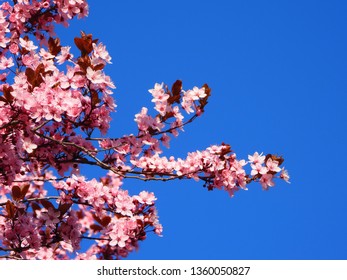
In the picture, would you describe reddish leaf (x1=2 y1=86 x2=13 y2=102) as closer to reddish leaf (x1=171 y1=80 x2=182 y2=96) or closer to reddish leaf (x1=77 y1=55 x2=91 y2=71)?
reddish leaf (x1=77 y1=55 x2=91 y2=71)

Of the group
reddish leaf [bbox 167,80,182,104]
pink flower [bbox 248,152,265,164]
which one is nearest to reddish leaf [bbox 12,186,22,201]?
reddish leaf [bbox 167,80,182,104]

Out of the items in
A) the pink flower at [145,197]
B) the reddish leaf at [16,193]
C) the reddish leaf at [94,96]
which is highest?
the reddish leaf at [94,96]

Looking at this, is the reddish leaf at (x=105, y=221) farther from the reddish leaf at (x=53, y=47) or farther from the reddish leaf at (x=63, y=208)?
the reddish leaf at (x=53, y=47)

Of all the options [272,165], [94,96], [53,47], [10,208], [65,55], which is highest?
[53,47]

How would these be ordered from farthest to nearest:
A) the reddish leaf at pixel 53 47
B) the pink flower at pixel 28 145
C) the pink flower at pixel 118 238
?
1. the reddish leaf at pixel 53 47
2. the pink flower at pixel 118 238
3. the pink flower at pixel 28 145

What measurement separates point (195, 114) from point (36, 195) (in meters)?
5.02

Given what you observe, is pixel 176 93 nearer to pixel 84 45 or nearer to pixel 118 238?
pixel 84 45

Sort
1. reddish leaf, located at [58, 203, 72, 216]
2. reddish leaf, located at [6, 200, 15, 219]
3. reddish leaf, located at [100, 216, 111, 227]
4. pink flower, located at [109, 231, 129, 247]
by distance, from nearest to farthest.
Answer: reddish leaf, located at [6, 200, 15, 219]
reddish leaf, located at [58, 203, 72, 216]
pink flower, located at [109, 231, 129, 247]
reddish leaf, located at [100, 216, 111, 227]

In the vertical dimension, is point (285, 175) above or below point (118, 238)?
above

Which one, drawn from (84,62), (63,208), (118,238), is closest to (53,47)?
(84,62)

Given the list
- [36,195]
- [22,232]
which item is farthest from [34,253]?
[36,195]

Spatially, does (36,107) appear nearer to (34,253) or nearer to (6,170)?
(6,170)

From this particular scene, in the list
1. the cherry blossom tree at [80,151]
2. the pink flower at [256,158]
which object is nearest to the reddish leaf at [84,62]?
the cherry blossom tree at [80,151]

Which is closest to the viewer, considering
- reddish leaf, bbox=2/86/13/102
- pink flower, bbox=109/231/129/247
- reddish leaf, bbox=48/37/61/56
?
reddish leaf, bbox=2/86/13/102
